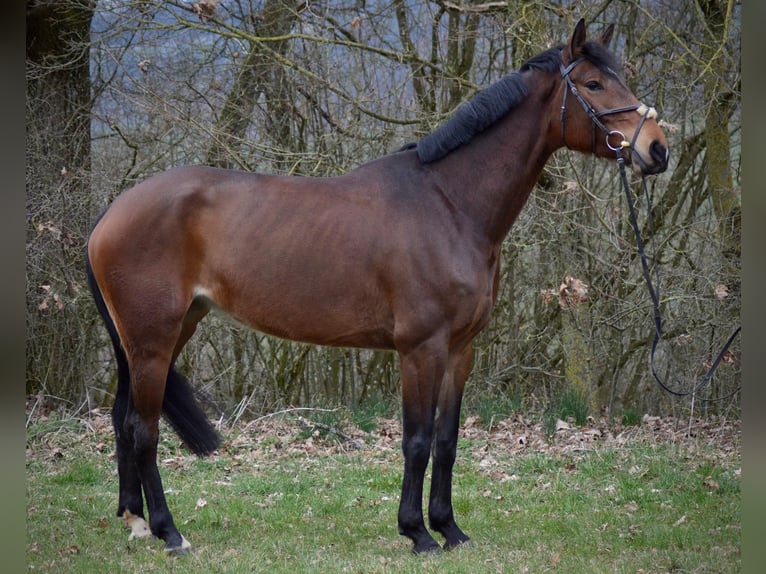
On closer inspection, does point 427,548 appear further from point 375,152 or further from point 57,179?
point 57,179

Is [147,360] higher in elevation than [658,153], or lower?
lower

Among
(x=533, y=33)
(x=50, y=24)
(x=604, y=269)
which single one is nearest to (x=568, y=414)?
(x=604, y=269)

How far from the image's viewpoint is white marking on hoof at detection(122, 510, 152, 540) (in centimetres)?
457

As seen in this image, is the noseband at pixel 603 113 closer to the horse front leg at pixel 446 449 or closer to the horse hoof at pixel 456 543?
the horse front leg at pixel 446 449

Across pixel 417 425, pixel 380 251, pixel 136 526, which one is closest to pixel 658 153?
pixel 380 251

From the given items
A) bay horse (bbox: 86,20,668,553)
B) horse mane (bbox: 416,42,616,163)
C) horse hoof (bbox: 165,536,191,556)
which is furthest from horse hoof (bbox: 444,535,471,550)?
horse mane (bbox: 416,42,616,163)

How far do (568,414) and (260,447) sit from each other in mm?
3106

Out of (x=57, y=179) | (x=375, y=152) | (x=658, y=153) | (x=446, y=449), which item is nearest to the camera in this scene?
(x=658, y=153)

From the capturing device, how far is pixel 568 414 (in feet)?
26.5

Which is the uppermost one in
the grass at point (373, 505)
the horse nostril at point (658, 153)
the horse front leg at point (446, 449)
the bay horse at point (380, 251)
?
the horse nostril at point (658, 153)

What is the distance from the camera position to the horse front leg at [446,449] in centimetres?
450

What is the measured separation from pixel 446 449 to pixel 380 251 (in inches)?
47.3

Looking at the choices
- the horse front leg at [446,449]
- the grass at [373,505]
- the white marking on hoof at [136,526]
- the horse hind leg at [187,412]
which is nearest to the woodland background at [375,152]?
the grass at [373,505]

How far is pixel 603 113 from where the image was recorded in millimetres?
4207
